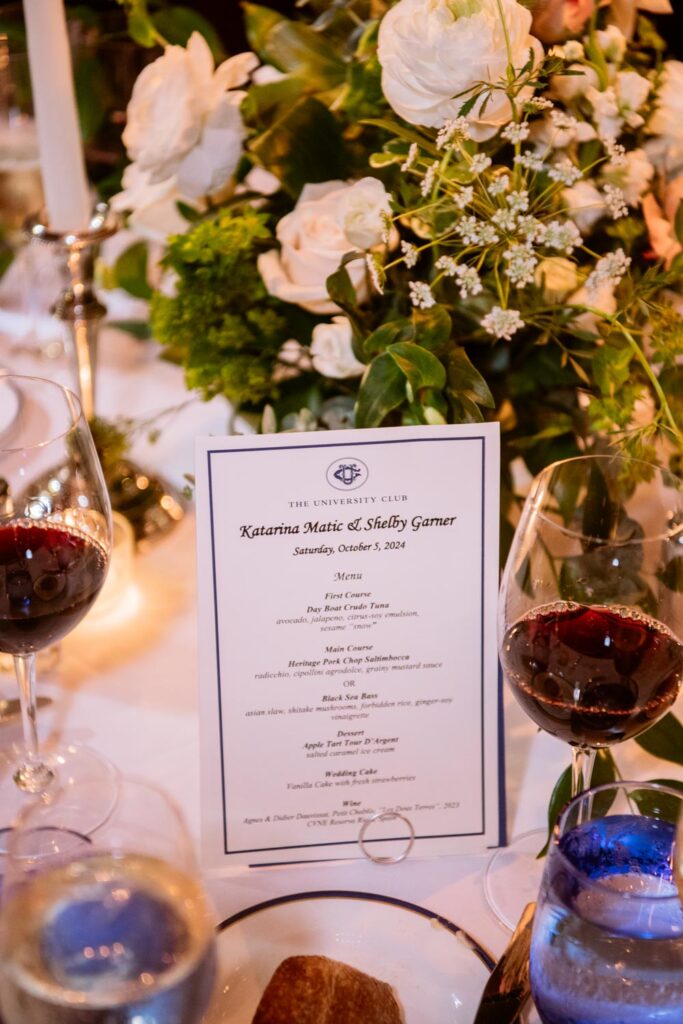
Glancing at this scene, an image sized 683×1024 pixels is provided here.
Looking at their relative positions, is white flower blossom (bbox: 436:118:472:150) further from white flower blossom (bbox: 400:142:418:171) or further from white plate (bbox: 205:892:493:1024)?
white plate (bbox: 205:892:493:1024)

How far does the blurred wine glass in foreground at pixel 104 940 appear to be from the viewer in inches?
20.3

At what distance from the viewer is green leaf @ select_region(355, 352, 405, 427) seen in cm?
93

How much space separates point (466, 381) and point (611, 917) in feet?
1.48

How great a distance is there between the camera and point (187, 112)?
3.52 ft

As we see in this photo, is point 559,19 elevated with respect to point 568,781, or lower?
elevated

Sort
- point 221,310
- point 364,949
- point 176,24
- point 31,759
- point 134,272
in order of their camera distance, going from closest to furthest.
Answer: point 364,949 < point 31,759 < point 221,310 < point 176,24 < point 134,272

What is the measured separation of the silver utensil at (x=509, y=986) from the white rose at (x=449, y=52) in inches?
23.2

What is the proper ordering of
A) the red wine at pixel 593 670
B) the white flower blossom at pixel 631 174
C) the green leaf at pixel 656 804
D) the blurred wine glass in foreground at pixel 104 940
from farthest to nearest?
the white flower blossom at pixel 631 174 → the red wine at pixel 593 670 → the green leaf at pixel 656 804 → the blurred wine glass in foreground at pixel 104 940

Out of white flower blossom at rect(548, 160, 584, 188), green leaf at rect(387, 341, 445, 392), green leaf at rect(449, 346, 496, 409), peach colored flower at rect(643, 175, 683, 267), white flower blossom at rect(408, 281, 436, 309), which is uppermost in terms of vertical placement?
white flower blossom at rect(548, 160, 584, 188)

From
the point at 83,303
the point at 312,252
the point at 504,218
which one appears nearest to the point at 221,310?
the point at 312,252

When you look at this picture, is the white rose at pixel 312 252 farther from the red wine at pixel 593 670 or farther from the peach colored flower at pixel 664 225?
the red wine at pixel 593 670

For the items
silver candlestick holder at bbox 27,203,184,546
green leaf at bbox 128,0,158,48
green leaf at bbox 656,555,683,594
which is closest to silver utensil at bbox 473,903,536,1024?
green leaf at bbox 656,555,683,594

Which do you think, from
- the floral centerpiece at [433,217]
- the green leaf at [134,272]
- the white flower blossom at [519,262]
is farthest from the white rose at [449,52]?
the green leaf at [134,272]

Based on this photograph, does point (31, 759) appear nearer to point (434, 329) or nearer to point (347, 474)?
point (347, 474)
